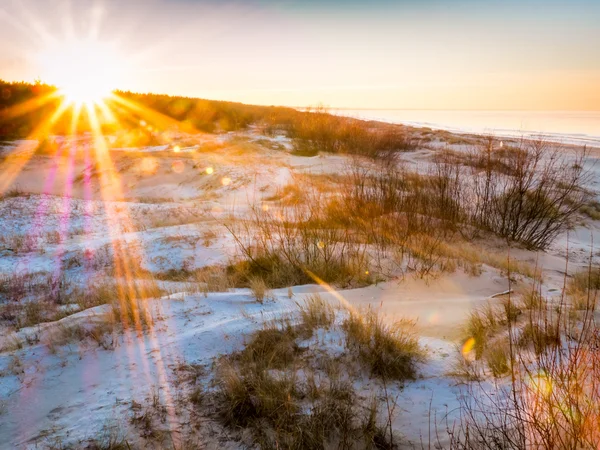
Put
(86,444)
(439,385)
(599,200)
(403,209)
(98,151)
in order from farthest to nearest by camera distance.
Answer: (98,151) < (599,200) < (403,209) < (439,385) < (86,444)

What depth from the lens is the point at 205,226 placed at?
7992mm

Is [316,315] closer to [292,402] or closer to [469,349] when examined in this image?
[292,402]

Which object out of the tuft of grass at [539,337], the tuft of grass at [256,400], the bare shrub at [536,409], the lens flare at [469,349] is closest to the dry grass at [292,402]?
the tuft of grass at [256,400]

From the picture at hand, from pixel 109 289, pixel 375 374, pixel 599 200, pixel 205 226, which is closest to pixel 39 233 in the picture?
pixel 205 226

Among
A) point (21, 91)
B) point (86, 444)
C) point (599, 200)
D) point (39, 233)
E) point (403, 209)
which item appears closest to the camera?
point (86, 444)

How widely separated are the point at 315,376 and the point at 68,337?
222 centimetres

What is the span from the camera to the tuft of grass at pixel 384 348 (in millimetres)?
2783

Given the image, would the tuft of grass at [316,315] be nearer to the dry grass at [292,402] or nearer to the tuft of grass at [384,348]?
the tuft of grass at [384,348]

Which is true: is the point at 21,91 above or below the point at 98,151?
above

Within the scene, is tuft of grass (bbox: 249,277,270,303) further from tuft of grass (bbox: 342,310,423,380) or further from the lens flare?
the lens flare

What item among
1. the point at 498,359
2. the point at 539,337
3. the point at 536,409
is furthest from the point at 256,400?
the point at 539,337

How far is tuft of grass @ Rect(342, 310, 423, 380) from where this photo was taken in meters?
2.78

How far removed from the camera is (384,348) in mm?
2893

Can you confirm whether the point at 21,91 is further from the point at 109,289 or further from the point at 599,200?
the point at 599,200
